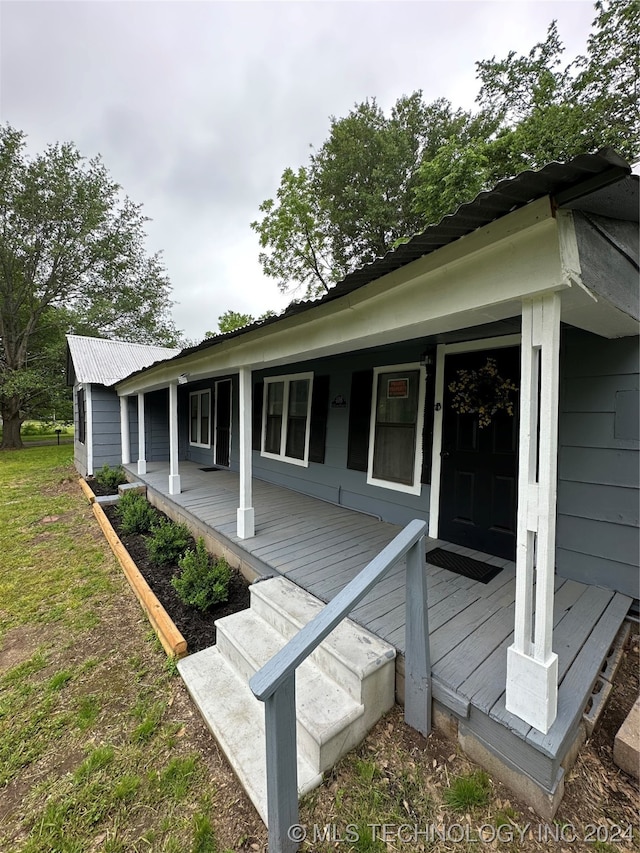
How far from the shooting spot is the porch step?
5.22 ft

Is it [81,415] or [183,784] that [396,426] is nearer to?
[183,784]

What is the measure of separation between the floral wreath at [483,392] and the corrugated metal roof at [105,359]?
25.4 ft

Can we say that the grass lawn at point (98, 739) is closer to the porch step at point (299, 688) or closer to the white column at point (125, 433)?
the porch step at point (299, 688)

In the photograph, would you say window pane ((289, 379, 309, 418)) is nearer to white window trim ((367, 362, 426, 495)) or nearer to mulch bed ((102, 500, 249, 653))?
white window trim ((367, 362, 426, 495))

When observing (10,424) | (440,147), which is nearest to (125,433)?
(10,424)

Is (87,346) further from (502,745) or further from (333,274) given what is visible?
(502,745)

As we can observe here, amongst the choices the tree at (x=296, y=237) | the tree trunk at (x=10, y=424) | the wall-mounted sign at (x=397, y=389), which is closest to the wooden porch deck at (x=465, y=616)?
the wall-mounted sign at (x=397, y=389)

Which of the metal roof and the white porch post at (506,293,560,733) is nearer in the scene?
the metal roof

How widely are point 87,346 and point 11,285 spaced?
7.97 meters

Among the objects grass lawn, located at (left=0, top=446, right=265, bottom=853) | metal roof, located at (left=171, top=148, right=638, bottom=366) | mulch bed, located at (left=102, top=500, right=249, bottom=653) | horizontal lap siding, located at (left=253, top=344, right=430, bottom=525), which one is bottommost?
grass lawn, located at (left=0, top=446, right=265, bottom=853)

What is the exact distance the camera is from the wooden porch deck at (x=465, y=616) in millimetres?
1483

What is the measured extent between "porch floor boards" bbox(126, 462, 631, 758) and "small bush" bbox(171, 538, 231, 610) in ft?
1.08

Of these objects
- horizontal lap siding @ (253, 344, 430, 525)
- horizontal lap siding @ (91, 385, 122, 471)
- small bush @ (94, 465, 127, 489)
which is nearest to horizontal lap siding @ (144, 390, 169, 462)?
horizontal lap siding @ (91, 385, 122, 471)

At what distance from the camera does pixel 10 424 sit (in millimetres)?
13750
